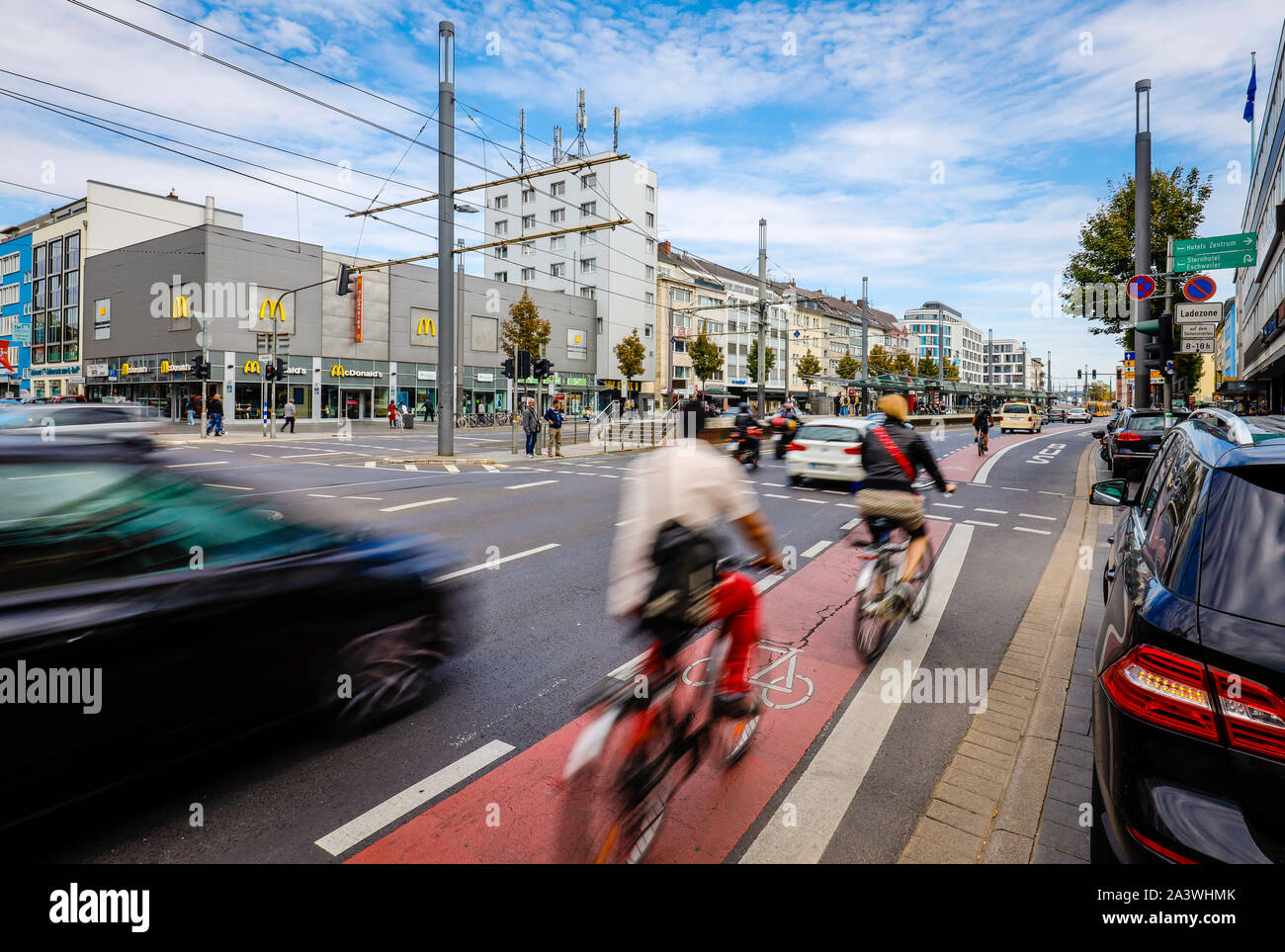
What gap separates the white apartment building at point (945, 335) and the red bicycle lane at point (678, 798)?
137 m

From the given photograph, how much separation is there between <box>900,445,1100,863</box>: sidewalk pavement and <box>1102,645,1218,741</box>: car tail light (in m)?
1.09

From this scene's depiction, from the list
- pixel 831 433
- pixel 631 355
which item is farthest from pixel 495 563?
pixel 631 355

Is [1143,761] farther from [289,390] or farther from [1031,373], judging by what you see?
[1031,373]

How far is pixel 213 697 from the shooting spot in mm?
3080

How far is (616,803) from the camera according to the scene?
2.65 metres

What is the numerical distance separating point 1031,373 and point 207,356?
8102 inches

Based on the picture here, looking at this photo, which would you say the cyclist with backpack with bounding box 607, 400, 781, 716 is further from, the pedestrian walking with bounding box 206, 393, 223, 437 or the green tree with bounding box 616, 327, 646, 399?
the green tree with bounding box 616, 327, 646, 399

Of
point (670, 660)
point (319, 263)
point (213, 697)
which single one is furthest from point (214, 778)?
point (319, 263)

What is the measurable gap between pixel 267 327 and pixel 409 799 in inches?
1694

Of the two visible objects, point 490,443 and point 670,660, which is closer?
point 670,660

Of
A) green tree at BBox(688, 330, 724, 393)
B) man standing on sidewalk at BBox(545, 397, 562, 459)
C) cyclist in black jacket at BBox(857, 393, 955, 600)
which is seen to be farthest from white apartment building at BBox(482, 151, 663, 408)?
cyclist in black jacket at BBox(857, 393, 955, 600)

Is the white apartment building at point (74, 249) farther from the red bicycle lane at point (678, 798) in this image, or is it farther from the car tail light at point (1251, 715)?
the car tail light at point (1251, 715)

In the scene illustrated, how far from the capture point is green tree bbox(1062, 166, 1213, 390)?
987 inches
